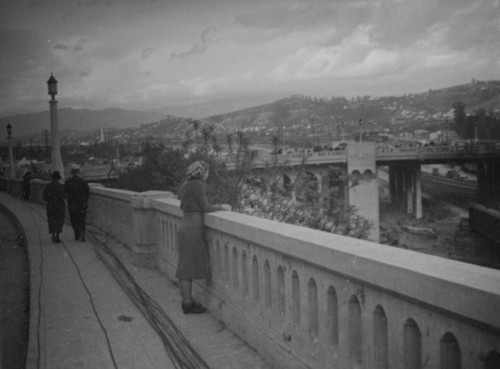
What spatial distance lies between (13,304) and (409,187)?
1640 inches

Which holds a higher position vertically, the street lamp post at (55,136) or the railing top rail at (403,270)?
the street lamp post at (55,136)

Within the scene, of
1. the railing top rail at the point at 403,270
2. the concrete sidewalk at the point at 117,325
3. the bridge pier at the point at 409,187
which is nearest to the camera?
the railing top rail at the point at 403,270

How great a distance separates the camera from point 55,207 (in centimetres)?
1038

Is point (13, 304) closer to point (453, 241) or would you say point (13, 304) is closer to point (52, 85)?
point (52, 85)

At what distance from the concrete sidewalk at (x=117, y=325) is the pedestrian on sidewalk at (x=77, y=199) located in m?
2.16

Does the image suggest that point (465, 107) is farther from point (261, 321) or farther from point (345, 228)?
point (261, 321)

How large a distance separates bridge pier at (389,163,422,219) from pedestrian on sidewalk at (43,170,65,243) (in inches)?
1221

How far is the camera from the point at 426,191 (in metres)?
38.0

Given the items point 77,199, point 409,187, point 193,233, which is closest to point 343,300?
point 193,233

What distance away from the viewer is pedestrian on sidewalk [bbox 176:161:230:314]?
16.9ft

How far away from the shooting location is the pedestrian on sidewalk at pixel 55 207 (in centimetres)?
1021

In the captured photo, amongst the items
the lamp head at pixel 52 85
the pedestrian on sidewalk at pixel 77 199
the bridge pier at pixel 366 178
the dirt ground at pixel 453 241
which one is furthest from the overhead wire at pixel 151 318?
the bridge pier at pixel 366 178

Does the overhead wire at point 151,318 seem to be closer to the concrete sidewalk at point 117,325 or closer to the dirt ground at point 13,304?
the concrete sidewalk at point 117,325

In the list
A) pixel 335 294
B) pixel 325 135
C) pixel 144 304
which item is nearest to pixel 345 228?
pixel 144 304
